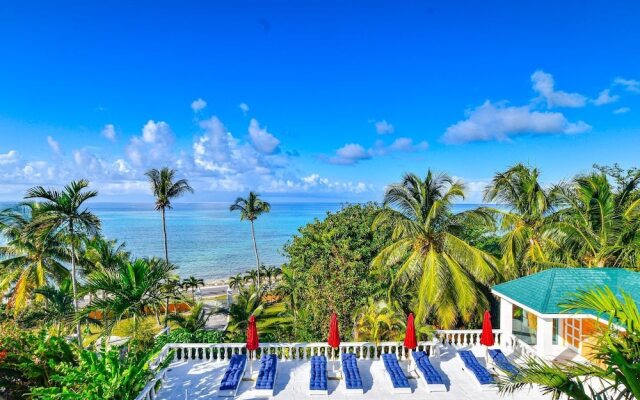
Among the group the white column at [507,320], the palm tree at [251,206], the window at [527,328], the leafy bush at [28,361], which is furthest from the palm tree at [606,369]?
the palm tree at [251,206]

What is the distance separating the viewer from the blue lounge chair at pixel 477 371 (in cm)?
962

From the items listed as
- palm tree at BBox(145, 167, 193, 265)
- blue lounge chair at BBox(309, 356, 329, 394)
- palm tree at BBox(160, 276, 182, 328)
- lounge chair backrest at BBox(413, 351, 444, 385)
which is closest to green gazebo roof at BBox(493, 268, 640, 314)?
lounge chair backrest at BBox(413, 351, 444, 385)

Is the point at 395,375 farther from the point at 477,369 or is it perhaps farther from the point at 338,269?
the point at 338,269

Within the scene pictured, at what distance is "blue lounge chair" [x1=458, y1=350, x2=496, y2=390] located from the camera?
962 cm

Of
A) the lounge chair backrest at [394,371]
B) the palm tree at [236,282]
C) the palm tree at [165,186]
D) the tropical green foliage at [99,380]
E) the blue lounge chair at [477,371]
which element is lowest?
the palm tree at [236,282]

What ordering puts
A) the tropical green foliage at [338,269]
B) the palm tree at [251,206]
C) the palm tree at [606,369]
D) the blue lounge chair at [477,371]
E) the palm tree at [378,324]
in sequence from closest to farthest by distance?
the palm tree at [606,369] < the blue lounge chair at [477,371] < the palm tree at [378,324] < the tropical green foliage at [338,269] < the palm tree at [251,206]

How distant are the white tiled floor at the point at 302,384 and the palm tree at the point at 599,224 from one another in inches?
265

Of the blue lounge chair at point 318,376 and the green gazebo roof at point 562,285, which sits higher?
the green gazebo roof at point 562,285

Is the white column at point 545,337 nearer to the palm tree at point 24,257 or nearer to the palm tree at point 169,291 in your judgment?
the palm tree at point 169,291

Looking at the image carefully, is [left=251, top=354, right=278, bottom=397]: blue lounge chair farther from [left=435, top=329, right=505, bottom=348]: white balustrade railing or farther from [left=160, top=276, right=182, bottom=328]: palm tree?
[left=435, top=329, right=505, bottom=348]: white balustrade railing

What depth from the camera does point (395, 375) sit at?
9.77 metres

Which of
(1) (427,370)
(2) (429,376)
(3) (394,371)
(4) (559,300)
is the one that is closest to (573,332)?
(4) (559,300)

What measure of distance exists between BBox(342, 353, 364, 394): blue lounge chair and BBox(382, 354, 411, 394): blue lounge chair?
32.4 inches

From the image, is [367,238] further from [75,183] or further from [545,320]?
[75,183]
